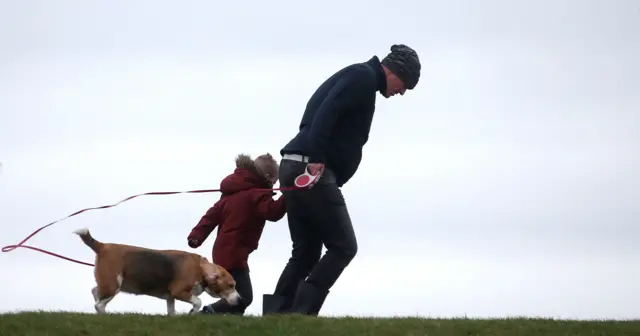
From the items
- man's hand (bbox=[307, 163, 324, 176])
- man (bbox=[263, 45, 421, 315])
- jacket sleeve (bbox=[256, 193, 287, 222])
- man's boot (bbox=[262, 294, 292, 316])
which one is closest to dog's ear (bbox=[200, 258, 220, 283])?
man's boot (bbox=[262, 294, 292, 316])

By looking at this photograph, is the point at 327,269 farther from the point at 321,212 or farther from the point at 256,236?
the point at 256,236

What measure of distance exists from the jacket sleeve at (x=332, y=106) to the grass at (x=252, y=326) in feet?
5.00

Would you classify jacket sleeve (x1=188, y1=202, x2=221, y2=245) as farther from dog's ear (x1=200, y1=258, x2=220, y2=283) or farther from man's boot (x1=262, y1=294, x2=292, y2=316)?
man's boot (x1=262, y1=294, x2=292, y2=316)

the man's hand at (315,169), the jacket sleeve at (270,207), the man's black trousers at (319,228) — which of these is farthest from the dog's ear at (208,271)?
the man's hand at (315,169)

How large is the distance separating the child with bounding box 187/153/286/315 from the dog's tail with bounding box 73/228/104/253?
5.60 feet

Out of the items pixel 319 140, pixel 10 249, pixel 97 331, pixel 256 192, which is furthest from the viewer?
pixel 256 192

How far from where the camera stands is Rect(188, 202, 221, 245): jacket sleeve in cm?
1288

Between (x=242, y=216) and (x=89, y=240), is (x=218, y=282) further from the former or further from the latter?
(x=89, y=240)

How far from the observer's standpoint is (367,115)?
11320 mm

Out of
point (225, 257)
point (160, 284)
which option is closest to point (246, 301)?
point (225, 257)

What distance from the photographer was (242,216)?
12.7m

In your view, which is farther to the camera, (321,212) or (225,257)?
(225,257)

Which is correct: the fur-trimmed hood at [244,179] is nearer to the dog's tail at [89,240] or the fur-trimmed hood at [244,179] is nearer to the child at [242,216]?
the child at [242,216]

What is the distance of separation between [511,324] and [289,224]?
89.1 inches
